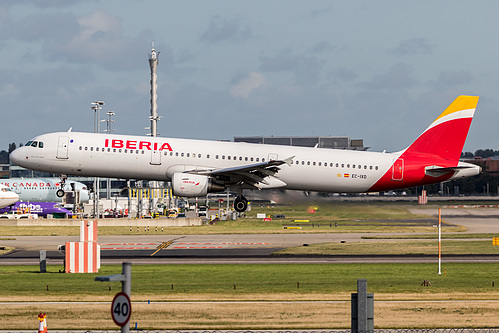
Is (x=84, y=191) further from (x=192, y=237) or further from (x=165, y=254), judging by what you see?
(x=165, y=254)

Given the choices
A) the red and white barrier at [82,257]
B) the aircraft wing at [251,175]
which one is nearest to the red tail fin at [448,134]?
the aircraft wing at [251,175]

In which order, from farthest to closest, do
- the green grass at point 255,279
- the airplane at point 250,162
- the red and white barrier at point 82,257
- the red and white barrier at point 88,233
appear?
the airplane at point 250,162 < the red and white barrier at point 88,233 < the red and white barrier at point 82,257 < the green grass at point 255,279

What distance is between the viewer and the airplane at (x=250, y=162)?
1829 inches

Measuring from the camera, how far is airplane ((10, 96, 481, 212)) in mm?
46469

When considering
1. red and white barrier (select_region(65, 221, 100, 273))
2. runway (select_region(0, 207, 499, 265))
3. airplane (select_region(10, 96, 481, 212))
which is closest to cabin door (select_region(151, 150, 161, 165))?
airplane (select_region(10, 96, 481, 212))

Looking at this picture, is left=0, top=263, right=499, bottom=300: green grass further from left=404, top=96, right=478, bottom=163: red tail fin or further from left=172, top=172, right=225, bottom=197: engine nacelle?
left=404, top=96, right=478, bottom=163: red tail fin

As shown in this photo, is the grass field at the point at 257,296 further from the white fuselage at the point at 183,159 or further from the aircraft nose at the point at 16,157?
the aircraft nose at the point at 16,157

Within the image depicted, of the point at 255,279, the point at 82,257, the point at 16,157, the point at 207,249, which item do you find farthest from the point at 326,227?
the point at 255,279

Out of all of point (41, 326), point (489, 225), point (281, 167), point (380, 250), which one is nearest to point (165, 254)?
point (281, 167)

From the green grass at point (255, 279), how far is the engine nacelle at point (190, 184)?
6.19 m

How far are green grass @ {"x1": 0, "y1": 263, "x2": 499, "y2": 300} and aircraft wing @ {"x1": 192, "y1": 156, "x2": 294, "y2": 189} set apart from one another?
6859 mm

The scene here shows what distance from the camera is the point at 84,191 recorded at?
479 ft

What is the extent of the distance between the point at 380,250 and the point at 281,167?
10.0 m

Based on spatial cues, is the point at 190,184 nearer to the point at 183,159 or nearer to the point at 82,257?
the point at 183,159
